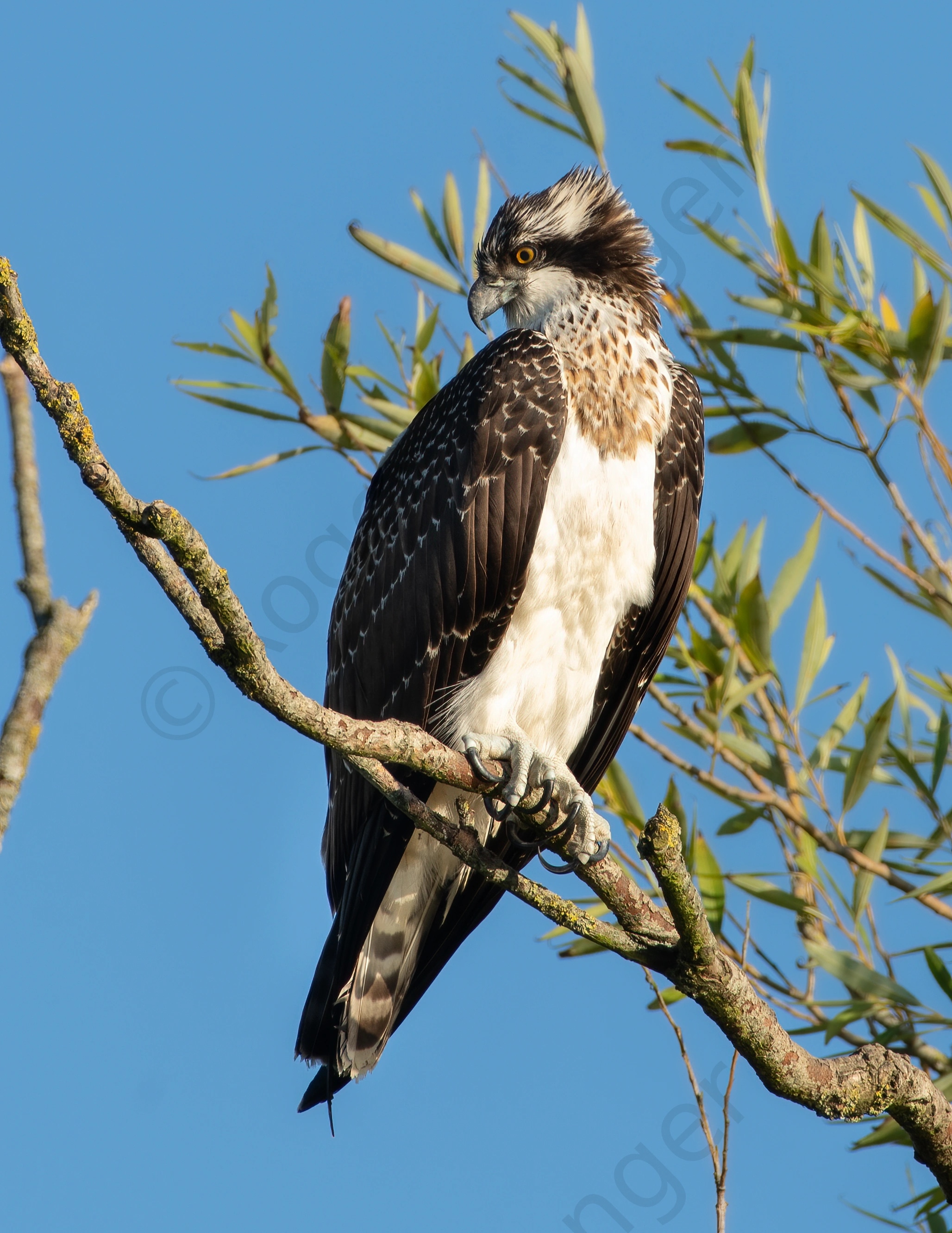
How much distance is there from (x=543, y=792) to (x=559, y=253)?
2.57 m

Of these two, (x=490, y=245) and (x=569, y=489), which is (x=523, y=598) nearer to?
(x=569, y=489)

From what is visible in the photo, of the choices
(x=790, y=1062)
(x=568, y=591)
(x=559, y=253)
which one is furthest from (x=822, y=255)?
(x=790, y=1062)

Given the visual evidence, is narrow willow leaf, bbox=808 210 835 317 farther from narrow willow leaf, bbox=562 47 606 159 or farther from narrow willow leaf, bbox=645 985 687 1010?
narrow willow leaf, bbox=645 985 687 1010

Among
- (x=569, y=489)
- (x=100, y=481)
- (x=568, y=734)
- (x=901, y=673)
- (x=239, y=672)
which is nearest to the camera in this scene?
(x=100, y=481)

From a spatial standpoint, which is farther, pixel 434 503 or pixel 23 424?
pixel 434 503

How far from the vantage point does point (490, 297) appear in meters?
6.21

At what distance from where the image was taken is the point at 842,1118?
13.5 ft

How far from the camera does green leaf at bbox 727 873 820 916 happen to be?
5746 millimetres

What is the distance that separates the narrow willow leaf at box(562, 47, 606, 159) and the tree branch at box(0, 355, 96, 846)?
3.85 metres

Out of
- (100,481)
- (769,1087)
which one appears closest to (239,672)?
(100,481)

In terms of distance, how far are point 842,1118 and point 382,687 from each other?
2264mm

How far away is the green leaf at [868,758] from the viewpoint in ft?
19.2

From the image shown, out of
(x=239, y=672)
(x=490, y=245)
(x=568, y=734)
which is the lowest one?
(x=239, y=672)

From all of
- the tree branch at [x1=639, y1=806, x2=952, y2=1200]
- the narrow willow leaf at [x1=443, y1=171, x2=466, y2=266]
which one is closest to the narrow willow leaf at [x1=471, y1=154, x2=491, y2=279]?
the narrow willow leaf at [x1=443, y1=171, x2=466, y2=266]
